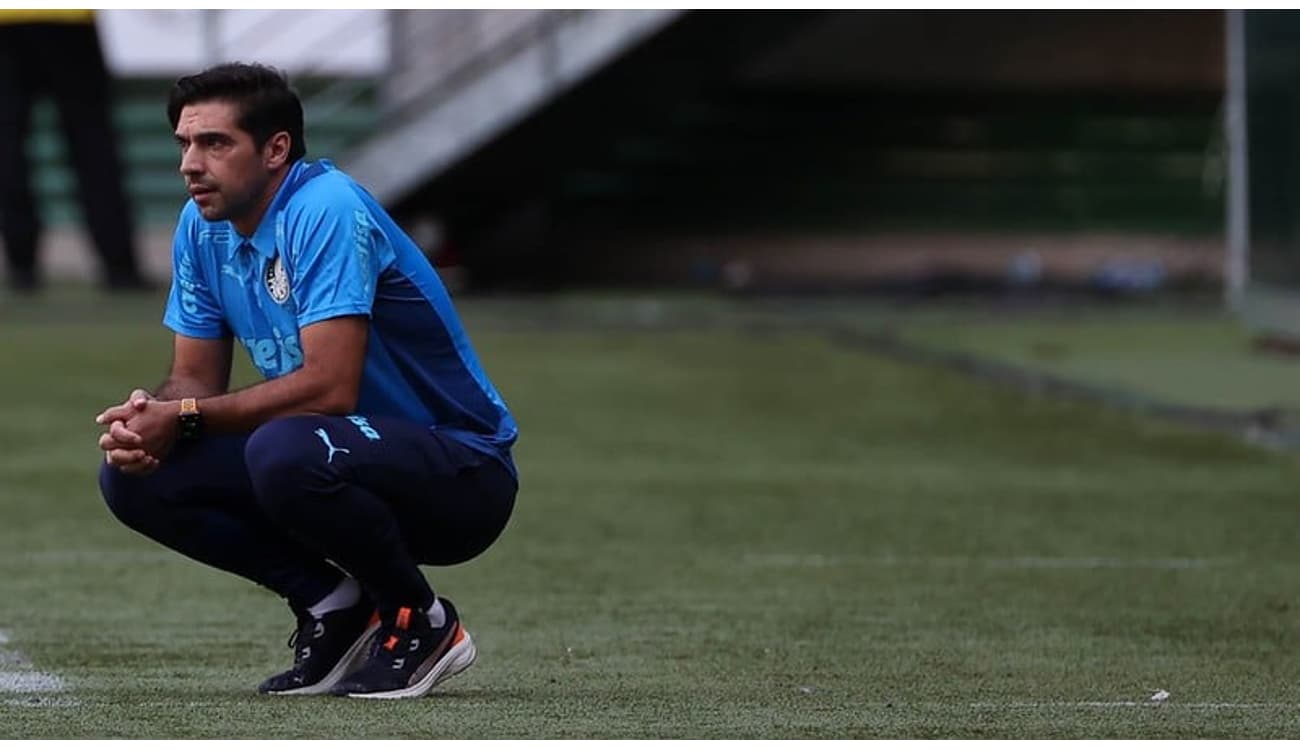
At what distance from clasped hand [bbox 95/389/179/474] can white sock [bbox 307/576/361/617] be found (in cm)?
48

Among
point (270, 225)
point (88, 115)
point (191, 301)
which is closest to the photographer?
point (270, 225)

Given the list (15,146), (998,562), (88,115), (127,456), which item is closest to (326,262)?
(127,456)

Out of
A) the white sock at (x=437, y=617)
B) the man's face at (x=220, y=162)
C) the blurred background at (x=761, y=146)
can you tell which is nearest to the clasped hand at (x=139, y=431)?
the man's face at (x=220, y=162)

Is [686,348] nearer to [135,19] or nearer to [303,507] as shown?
[135,19]

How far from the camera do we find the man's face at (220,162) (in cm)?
523

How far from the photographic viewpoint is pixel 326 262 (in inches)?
205

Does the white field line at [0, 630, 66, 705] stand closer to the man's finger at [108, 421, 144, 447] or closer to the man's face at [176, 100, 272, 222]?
the man's finger at [108, 421, 144, 447]

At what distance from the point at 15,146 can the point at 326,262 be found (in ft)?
45.8

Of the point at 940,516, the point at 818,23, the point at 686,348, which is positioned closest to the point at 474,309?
the point at 686,348

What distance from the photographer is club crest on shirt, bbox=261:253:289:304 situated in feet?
17.3

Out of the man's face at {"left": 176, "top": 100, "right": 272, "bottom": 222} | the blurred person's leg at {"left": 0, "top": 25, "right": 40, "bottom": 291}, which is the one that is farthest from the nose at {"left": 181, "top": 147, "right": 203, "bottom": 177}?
the blurred person's leg at {"left": 0, "top": 25, "right": 40, "bottom": 291}

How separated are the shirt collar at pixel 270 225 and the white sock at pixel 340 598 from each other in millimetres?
712

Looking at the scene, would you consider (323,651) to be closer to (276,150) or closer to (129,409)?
(129,409)

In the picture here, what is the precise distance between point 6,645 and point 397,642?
3.90ft
